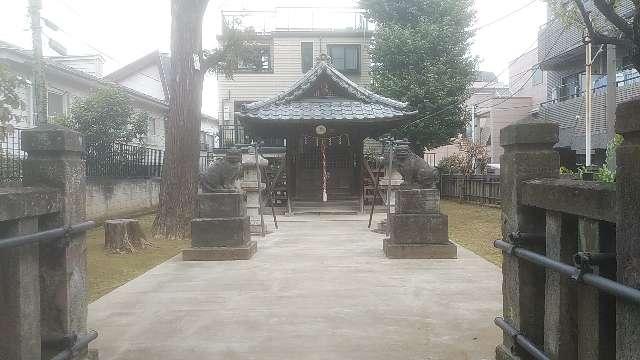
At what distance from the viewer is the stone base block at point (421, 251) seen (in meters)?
8.48

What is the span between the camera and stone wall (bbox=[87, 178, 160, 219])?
1419 cm

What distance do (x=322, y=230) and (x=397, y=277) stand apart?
6.16 m

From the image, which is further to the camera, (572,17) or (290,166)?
(290,166)

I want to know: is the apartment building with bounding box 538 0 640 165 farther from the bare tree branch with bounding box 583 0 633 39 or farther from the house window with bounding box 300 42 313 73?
the house window with bounding box 300 42 313 73

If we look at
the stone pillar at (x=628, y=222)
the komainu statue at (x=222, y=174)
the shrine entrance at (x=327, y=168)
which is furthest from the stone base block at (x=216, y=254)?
the shrine entrance at (x=327, y=168)

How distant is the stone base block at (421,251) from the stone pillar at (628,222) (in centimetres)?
622

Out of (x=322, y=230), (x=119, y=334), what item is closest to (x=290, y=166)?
(x=322, y=230)

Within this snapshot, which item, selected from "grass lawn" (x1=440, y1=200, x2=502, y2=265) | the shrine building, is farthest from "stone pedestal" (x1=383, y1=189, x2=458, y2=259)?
the shrine building

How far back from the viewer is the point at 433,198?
8.63 metres

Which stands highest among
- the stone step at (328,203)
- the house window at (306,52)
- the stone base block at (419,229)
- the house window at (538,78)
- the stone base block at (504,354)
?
the house window at (306,52)

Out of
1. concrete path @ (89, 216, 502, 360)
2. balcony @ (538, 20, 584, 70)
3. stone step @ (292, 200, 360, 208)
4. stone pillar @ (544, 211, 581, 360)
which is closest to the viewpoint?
stone pillar @ (544, 211, 581, 360)

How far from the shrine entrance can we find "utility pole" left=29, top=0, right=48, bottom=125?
8.92m

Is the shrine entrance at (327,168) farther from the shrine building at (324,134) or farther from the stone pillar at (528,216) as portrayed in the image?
the stone pillar at (528,216)

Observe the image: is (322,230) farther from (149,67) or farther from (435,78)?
(149,67)
